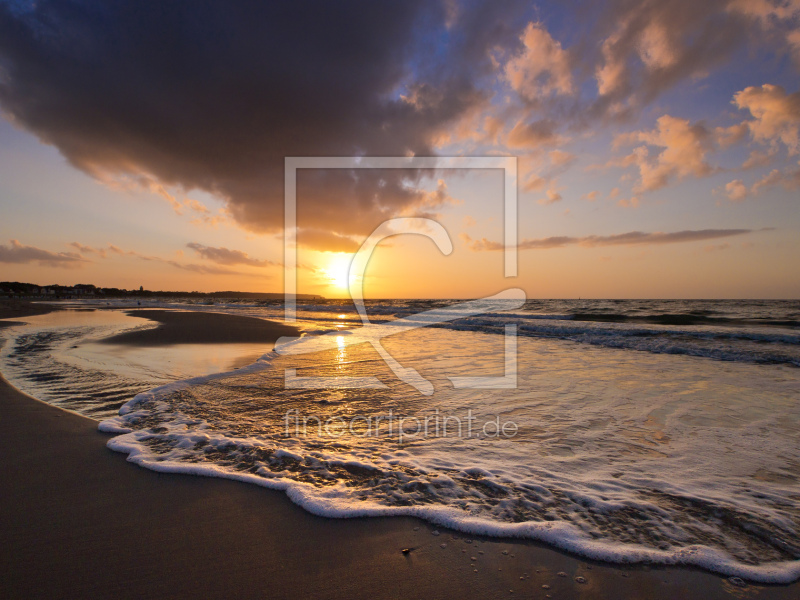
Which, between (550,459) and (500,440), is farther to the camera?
(500,440)

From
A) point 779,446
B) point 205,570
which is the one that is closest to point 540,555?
point 205,570

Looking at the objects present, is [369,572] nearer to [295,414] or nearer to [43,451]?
[295,414]

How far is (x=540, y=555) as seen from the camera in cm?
256

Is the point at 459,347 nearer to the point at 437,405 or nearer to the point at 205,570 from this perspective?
the point at 437,405

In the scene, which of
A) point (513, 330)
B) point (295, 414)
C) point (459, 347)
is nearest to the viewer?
point (295, 414)

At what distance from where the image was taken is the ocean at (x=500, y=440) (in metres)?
2.90

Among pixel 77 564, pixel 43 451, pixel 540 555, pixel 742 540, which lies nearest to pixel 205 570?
pixel 77 564

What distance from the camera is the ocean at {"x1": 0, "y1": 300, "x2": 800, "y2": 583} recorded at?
114 inches

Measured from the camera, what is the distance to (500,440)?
15.5 feet

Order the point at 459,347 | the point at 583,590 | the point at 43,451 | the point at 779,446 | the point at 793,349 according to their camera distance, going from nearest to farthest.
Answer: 1. the point at 583,590
2. the point at 43,451
3. the point at 779,446
4. the point at 793,349
5. the point at 459,347

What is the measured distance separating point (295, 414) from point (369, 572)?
12.0 feet

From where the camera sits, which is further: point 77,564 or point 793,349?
point 793,349

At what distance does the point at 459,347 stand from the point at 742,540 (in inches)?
443

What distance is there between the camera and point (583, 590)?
2.25 metres
